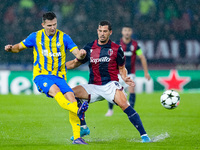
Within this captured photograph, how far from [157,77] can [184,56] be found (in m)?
2.13

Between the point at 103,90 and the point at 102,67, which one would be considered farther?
the point at 102,67

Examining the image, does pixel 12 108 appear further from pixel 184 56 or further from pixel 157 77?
pixel 184 56

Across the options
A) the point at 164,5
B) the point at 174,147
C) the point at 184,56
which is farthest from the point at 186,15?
the point at 174,147

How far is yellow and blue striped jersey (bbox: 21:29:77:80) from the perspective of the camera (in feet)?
21.6

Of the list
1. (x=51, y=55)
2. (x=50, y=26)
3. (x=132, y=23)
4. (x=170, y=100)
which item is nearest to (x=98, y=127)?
(x=170, y=100)

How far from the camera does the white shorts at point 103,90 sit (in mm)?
6840

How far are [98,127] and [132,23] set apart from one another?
10.4 meters

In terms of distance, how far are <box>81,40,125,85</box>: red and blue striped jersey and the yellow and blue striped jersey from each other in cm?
61

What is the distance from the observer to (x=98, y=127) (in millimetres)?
8648

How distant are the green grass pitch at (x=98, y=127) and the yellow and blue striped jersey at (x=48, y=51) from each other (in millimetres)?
1046

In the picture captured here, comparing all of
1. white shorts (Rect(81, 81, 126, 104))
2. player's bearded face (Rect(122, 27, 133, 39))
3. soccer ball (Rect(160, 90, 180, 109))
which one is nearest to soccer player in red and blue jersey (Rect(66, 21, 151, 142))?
white shorts (Rect(81, 81, 126, 104))

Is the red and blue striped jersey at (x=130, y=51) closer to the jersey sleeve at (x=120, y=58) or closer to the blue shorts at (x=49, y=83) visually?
the jersey sleeve at (x=120, y=58)

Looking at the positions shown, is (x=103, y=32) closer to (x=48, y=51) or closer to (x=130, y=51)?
(x=48, y=51)

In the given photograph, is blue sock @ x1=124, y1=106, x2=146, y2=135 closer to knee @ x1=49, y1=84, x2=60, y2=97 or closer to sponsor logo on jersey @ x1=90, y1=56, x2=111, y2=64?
sponsor logo on jersey @ x1=90, y1=56, x2=111, y2=64
